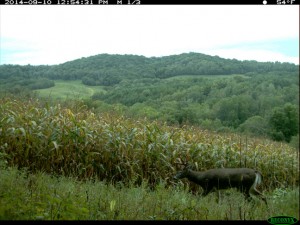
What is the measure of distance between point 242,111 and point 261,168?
0.92m

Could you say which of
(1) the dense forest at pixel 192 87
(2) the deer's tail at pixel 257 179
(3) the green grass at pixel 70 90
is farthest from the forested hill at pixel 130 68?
(2) the deer's tail at pixel 257 179

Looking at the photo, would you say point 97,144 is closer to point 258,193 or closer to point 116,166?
point 116,166

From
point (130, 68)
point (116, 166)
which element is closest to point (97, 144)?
point (116, 166)

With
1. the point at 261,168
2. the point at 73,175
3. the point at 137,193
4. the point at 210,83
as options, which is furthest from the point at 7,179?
the point at 261,168

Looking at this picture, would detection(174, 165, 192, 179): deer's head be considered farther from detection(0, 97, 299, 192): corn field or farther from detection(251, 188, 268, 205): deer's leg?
detection(251, 188, 268, 205): deer's leg

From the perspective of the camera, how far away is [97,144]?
22.5 ft

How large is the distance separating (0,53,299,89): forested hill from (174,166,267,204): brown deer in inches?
51.5

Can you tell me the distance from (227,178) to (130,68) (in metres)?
2.36

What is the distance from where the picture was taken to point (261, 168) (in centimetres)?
422

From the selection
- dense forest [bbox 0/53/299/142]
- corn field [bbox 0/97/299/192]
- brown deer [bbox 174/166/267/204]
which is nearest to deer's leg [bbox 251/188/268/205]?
brown deer [bbox 174/166/267/204]

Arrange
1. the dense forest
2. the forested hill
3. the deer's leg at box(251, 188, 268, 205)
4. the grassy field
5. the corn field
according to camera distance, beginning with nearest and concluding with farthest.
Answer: the dense forest, the grassy field, the deer's leg at box(251, 188, 268, 205), the forested hill, the corn field

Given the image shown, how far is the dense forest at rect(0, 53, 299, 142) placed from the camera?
3.56 meters

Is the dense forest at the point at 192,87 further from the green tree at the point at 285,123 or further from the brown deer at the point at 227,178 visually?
the brown deer at the point at 227,178
